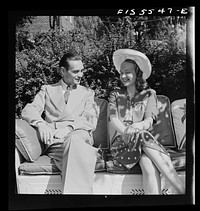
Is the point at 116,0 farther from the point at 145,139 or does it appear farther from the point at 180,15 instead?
the point at 145,139

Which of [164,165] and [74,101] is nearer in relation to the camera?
[164,165]

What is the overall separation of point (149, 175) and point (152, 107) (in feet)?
2.73

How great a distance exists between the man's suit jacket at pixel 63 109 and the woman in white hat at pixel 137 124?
270mm

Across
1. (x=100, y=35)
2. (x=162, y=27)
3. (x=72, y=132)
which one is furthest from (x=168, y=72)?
(x=72, y=132)

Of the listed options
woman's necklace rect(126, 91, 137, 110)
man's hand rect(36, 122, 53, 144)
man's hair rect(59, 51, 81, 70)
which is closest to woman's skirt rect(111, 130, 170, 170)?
woman's necklace rect(126, 91, 137, 110)

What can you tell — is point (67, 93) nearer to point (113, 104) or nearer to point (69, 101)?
point (69, 101)

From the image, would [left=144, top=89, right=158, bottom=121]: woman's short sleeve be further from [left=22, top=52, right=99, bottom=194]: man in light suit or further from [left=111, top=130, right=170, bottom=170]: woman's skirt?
[left=22, top=52, right=99, bottom=194]: man in light suit

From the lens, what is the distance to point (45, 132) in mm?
6523

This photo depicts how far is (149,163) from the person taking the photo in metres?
6.39

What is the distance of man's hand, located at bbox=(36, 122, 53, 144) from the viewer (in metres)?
6.52

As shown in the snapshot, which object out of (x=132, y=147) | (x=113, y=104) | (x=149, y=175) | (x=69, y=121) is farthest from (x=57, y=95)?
(x=149, y=175)

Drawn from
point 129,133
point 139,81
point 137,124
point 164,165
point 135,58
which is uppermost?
point 135,58

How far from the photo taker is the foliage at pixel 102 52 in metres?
6.55
